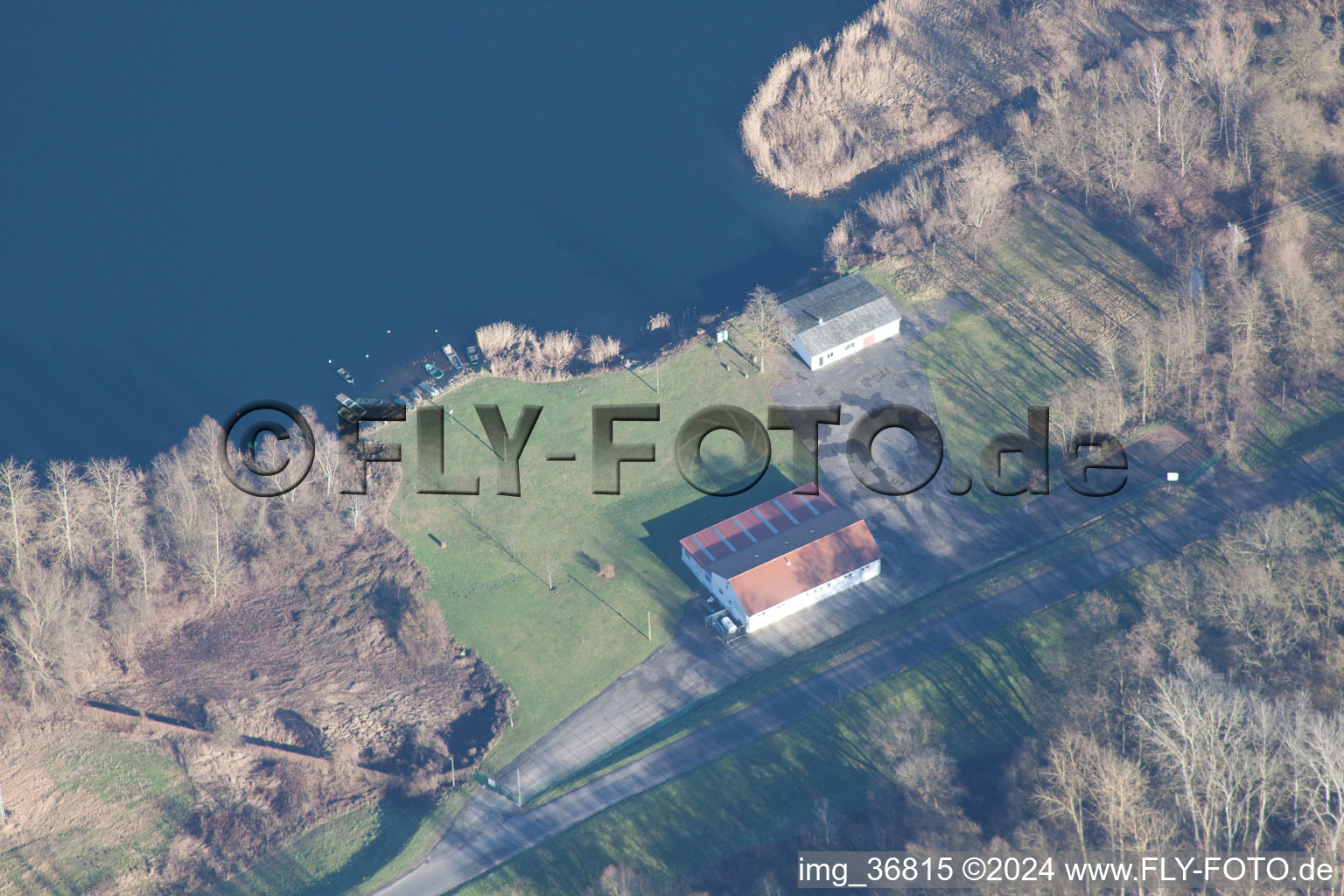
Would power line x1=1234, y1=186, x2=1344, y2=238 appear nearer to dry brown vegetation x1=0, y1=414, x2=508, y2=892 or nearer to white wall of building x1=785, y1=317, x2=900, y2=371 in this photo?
white wall of building x1=785, y1=317, x2=900, y2=371

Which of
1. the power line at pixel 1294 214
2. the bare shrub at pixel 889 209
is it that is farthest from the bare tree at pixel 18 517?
the power line at pixel 1294 214

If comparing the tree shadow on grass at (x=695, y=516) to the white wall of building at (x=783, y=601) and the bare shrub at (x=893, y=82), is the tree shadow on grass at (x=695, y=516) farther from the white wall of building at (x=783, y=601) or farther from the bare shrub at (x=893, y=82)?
the bare shrub at (x=893, y=82)

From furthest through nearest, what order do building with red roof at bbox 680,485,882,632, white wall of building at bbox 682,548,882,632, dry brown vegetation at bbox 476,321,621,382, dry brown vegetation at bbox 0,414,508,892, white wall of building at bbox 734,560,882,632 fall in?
dry brown vegetation at bbox 476,321,621,382
white wall of building at bbox 734,560,882,632
white wall of building at bbox 682,548,882,632
building with red roof at bbox 680,485,882,632
dry brown vegetation at bbox 0,414,508,892

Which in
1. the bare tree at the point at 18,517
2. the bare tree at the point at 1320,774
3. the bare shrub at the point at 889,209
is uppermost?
the bare shrub at the point at 889,209

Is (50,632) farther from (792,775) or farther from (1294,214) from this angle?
(1294,214)

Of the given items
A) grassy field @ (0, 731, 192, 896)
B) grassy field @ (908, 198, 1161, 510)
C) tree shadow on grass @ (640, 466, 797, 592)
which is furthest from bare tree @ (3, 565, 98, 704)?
grassy field @ (908, 198, 1161, 510)

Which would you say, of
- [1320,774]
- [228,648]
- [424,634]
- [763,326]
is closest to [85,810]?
[228,648]
